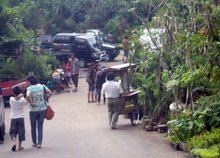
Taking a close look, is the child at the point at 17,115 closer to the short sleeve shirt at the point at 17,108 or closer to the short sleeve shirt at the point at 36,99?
the short sleeve shirt at the point at 17,108

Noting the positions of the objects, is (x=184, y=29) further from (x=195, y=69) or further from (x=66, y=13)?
(x=66, y=13)

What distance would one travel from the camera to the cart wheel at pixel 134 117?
21641 millimetres

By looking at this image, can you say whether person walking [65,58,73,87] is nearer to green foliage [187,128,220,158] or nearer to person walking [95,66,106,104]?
person walking [95,66,106,104]

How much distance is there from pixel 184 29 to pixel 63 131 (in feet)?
15.8

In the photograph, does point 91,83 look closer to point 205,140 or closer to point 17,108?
point 17,108

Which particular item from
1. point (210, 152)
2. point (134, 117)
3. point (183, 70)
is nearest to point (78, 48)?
point (134, 117)

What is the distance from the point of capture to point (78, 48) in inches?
1719

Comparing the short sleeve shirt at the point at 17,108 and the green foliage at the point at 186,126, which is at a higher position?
the short sleeve shirt at the point at 17,108

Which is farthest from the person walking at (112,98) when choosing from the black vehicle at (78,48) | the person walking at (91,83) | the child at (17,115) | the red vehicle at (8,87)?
the black vehicle at (78,48)

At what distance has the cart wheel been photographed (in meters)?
21.6

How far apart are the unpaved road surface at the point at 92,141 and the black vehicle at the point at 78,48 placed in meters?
17.9

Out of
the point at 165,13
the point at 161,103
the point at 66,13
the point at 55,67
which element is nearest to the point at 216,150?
the point at 161,103

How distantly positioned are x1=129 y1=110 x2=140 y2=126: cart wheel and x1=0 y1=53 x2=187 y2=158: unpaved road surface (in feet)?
0.63

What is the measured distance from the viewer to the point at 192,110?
17203 mm
